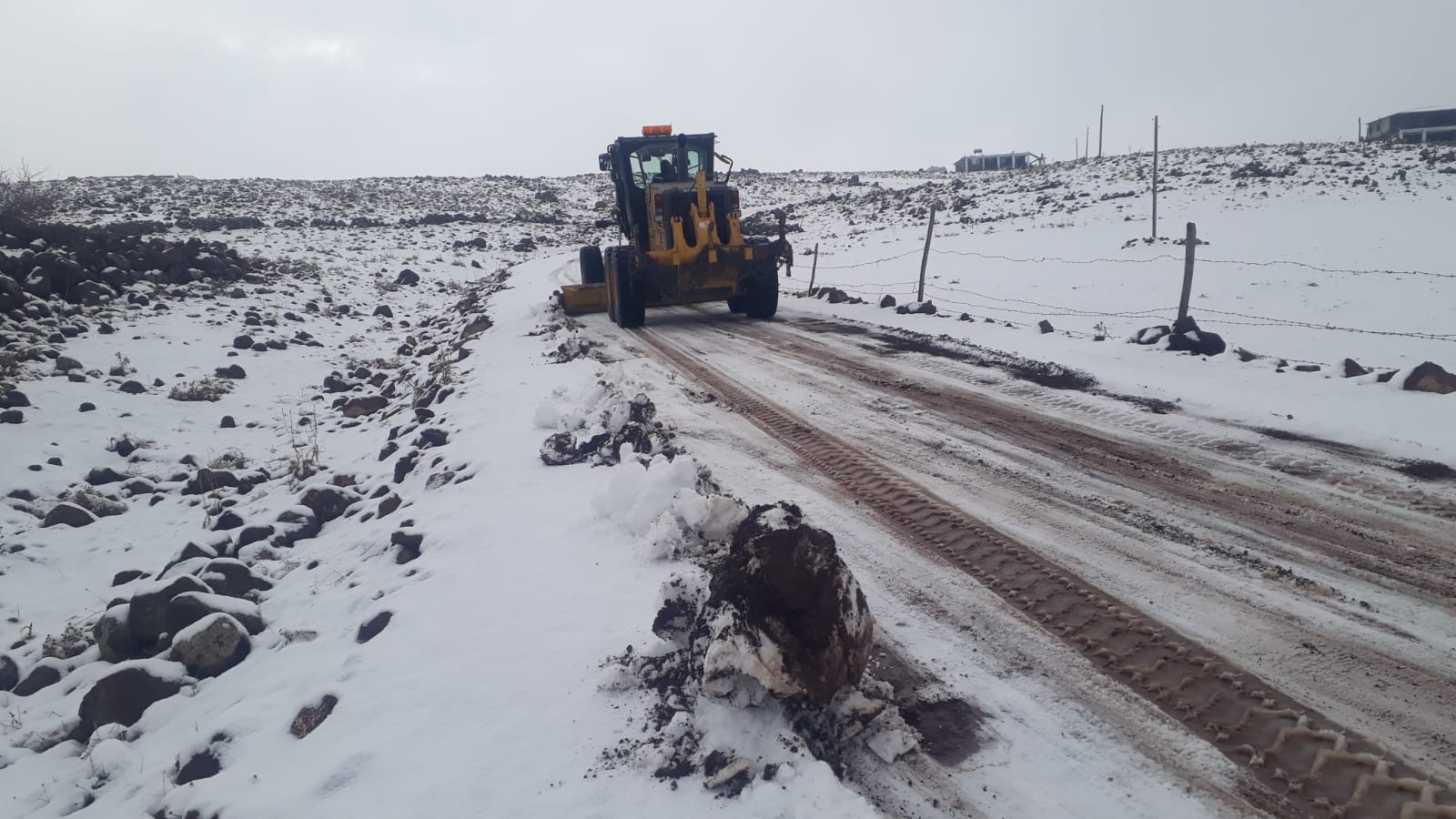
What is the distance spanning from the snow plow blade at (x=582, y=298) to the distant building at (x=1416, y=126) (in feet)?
144

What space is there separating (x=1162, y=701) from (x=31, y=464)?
10.7 meters

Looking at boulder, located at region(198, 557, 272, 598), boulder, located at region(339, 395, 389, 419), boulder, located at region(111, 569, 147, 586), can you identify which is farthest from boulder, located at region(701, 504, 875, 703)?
boulder, located at region(339, 395, 389, 419)

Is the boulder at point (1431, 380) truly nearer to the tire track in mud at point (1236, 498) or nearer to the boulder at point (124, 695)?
the tire track in mud at point (1236, 498)

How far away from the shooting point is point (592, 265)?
54.0 ft

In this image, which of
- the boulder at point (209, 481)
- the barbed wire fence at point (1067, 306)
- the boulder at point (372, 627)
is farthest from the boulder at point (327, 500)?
the barbed wire fence at point (1067, 306)

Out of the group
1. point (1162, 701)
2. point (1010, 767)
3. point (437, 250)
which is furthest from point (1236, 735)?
point (437, 250)

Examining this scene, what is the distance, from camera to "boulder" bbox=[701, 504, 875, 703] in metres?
Result: 3.03

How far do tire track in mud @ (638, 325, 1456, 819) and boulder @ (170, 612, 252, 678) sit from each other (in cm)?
394

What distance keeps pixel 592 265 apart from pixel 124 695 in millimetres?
12817

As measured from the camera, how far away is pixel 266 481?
28.2 feet

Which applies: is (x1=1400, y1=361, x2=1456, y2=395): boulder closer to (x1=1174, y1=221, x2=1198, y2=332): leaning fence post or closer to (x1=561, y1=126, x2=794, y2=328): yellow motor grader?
(x1=1174, y1=221, x2=1198, y2=332): leaning fence post

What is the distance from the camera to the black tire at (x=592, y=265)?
644 inches

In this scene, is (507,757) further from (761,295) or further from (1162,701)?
(761,295)

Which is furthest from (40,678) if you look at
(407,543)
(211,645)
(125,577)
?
(407,543)
